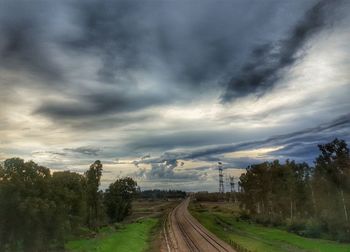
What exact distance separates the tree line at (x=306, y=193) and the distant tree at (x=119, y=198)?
37052mm

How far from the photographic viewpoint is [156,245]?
2333 inches

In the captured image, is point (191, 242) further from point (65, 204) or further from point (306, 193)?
point (306, 193)

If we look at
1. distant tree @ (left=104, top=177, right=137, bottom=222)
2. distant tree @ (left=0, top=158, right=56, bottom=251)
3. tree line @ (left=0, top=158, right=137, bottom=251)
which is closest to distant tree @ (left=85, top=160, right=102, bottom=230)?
distant tree @ (left=104, top=177, right=137, bottom=222)

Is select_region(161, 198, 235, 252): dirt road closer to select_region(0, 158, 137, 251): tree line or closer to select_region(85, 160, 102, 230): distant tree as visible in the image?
select_region(0, 158, 137, 251): tree line

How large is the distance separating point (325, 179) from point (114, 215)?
7050 cm

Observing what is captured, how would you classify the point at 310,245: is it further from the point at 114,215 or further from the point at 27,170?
the point at 114,215

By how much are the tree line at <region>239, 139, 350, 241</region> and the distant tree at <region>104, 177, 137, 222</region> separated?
122 feet

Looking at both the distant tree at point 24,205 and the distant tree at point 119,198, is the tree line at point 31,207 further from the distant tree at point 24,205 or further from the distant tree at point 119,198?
the distant tree at point 119,198

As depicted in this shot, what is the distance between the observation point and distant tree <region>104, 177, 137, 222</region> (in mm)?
120125

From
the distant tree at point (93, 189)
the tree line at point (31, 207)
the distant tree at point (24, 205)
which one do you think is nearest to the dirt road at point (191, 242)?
the tree line at point (31, 207)

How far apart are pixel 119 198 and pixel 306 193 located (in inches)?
2208

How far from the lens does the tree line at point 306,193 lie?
67375 millimetres

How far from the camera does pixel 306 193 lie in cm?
9181

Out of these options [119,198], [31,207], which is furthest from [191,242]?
[119,198]
